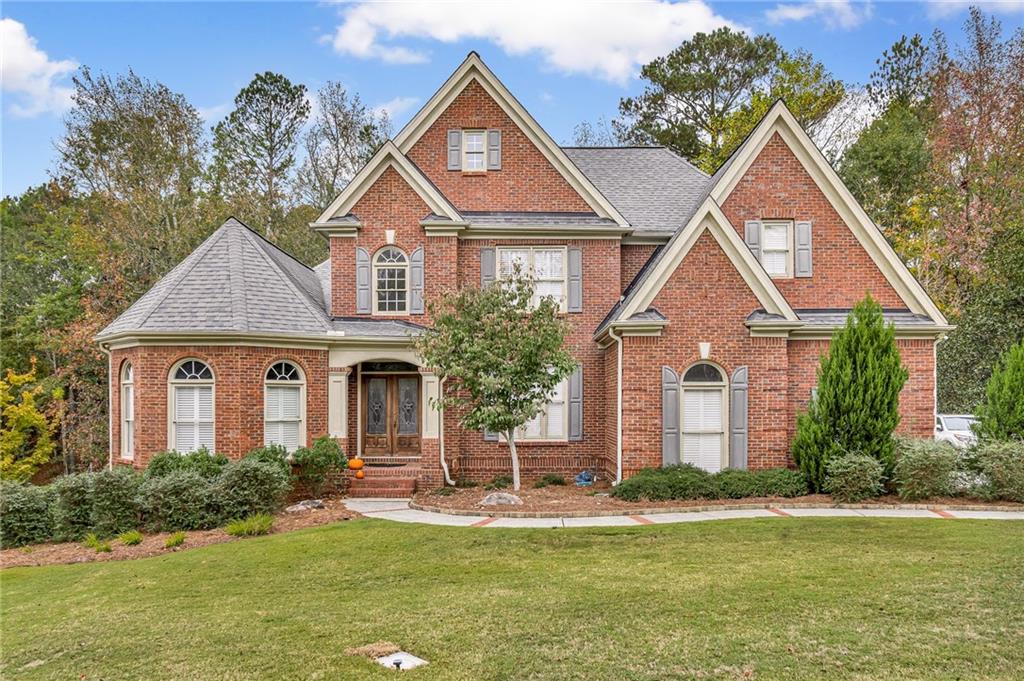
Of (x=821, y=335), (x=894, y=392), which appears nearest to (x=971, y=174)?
(x=821, y=335)

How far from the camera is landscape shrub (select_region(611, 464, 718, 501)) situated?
43.0 ft

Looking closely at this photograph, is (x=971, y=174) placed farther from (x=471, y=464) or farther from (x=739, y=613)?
(x=739, y=613)

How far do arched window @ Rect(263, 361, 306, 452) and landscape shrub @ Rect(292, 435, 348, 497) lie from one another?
19.9 inches

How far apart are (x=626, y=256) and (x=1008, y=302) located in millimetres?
14597

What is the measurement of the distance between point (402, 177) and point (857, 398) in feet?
36.0

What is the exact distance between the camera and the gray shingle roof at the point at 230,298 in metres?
14.7

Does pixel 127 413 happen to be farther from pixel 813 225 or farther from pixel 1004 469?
pixel 1004 469

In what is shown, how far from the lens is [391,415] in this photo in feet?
56.9

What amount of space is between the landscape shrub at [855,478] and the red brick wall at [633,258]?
272 inches

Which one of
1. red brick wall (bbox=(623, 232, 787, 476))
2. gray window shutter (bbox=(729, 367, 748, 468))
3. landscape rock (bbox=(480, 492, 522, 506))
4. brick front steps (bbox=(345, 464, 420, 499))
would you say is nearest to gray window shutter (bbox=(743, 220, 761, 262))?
red brick wall (bbox=(623, 232, 787, 476))

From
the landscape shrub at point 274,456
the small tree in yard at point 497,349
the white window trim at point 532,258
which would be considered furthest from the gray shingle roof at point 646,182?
the landscape shrub at point 274,456

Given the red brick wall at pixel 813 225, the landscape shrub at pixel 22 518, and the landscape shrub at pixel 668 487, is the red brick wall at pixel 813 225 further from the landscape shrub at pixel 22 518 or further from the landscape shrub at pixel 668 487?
the landscape shrub at pixel 22 518

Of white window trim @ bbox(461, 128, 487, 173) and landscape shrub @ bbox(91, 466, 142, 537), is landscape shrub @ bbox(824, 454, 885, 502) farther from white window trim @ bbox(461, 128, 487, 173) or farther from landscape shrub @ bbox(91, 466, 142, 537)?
landscape shrub @ bbox(91, 466, 142, 537)

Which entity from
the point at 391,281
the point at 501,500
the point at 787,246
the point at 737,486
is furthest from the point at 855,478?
the point at 391,281
